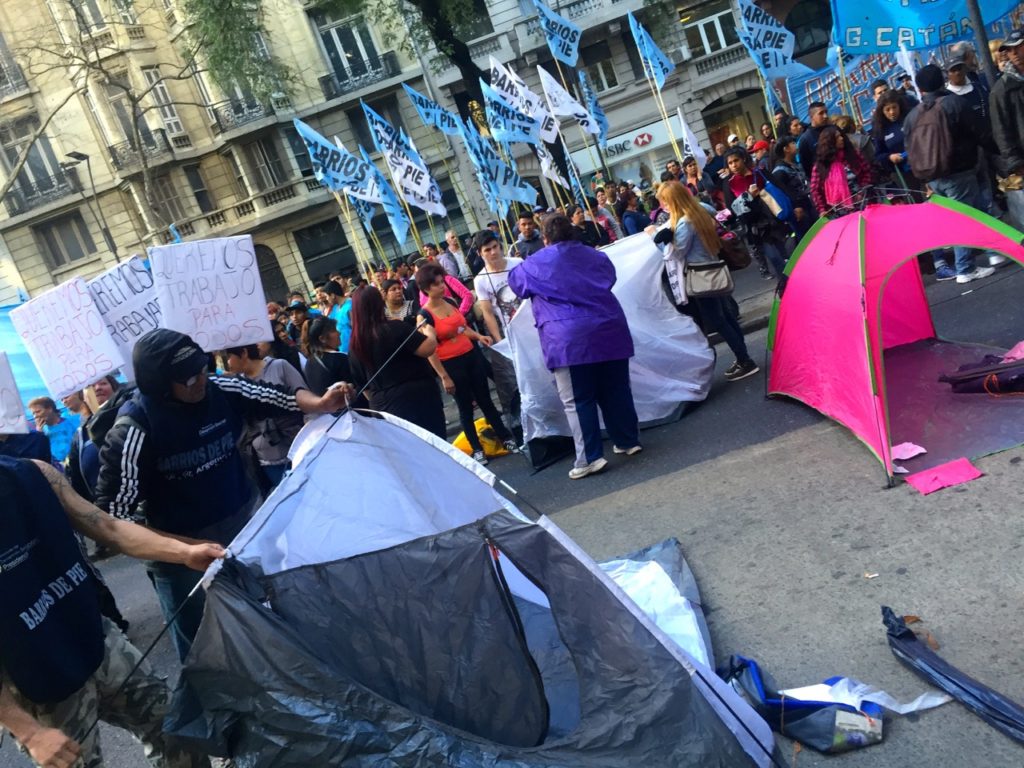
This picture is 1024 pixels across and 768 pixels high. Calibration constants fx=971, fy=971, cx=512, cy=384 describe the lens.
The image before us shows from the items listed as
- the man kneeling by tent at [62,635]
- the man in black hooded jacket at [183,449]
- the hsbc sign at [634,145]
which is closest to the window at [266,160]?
the hsbc sign at [634,145]

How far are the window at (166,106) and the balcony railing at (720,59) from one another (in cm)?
1849

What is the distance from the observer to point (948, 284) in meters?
8.69

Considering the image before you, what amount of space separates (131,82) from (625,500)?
33974mm

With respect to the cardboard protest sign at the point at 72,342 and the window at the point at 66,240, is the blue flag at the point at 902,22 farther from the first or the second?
the window at the point at 66,240

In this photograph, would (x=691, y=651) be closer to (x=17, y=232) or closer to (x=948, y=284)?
(x=948, y=284)

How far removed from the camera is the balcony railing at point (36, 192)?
3562cm

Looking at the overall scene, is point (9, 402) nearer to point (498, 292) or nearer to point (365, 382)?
point (365, 382)

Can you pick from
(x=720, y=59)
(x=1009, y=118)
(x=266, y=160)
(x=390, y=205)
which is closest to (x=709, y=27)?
(x=720, y=59)

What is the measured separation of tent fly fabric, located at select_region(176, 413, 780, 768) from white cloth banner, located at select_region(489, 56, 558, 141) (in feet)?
34.3

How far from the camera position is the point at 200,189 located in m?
35.8

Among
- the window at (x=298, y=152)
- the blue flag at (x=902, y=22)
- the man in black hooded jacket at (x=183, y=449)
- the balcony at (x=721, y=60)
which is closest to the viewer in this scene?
the man in black hooded jacket at (x=183, y=449)

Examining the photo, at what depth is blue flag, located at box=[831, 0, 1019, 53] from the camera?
830 cm

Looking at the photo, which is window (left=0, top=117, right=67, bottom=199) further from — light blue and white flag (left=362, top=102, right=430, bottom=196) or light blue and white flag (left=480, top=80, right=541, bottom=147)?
light blue and white flag (left=480, top=80, right=541, bottom=147)

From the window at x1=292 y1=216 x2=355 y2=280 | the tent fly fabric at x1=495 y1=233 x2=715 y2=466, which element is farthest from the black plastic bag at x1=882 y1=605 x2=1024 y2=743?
the window at x1=292 y1=216 x2=355 y2=280
